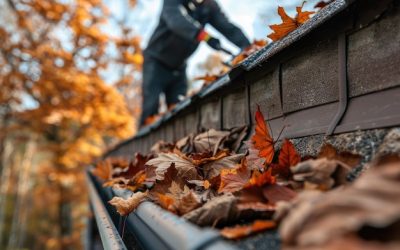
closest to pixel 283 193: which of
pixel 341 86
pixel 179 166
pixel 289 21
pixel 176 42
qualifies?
pixel 341 86

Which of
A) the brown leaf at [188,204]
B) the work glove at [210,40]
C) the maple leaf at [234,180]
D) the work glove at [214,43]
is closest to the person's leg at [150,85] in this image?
the work glove at [210,40]

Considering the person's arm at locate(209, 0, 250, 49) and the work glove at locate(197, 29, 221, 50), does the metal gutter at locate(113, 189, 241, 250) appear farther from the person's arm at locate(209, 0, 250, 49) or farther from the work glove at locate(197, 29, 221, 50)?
the person's arm at locate(209, 0, 250, 49)

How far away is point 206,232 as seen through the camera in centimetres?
52

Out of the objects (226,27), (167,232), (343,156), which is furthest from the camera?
(226,27)

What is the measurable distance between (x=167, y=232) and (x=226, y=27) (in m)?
3.84

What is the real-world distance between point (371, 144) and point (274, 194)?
0.89 ft

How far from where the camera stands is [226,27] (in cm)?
420

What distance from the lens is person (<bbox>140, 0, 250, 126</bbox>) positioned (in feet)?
12.8

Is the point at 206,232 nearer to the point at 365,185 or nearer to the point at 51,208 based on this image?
the point at 365,185

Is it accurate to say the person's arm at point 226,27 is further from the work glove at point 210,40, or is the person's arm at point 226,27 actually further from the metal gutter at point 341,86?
the metal gutter at point 341,86

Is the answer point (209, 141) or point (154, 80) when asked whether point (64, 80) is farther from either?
point (209, 141)

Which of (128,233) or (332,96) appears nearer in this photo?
(332,96)

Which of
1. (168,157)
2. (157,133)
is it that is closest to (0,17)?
(157,133)

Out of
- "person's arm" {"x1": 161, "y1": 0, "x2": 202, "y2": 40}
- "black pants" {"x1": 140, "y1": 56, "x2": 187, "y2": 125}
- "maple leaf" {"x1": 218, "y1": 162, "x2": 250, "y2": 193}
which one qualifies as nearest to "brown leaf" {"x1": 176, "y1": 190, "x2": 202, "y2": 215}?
"maple leaf" {"x1": 218, "y1": 162, "x2": 250, "y2": 193}
